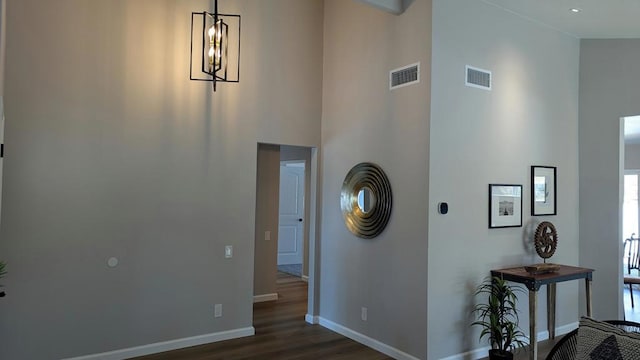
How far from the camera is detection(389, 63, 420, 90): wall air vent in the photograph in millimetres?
4025

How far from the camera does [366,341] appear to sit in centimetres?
445

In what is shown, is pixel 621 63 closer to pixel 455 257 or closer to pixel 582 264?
pixel 582 264

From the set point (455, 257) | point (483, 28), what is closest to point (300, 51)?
point (483, 28)

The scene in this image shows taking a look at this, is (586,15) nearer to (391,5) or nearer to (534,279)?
(391,5)

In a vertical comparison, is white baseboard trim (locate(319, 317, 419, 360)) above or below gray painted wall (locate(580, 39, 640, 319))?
below

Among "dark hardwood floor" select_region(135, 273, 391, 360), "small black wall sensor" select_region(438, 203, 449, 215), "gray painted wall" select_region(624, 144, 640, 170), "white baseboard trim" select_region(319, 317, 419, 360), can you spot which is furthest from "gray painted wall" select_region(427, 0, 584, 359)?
"gray painted wall" select_region(624, 144, 640, 170)

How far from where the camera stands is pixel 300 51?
511 centimetres

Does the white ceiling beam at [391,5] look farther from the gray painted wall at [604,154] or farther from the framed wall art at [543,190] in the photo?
the gray painted wall at [604,154]

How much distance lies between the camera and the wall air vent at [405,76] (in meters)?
4.03

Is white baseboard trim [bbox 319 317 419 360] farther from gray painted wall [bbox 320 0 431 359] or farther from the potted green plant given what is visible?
the potted green plant

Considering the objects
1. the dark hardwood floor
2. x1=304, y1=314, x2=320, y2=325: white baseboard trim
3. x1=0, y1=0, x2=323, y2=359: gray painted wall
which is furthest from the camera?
x1=304, y1=314, x2=320, y2=325: white baseboard trim

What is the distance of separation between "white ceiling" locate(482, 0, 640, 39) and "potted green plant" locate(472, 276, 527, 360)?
2.68 metres

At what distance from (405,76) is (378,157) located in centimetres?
86

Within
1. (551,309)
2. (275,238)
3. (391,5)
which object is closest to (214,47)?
(391,5)
